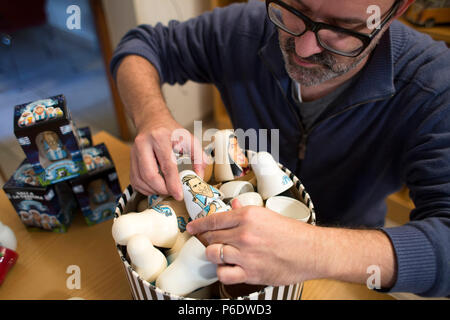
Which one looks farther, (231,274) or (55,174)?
(55,174)

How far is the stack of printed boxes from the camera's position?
24.2 inches

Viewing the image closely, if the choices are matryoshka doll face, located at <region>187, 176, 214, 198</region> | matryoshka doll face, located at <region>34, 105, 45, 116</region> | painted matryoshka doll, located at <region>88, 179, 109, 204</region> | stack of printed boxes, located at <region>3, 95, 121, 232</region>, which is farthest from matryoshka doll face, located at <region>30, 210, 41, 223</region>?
matryoshka doll face, located at <region>187, 176, 214, 198</region>

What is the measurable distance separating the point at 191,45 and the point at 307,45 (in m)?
0.44

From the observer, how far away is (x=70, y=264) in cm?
65

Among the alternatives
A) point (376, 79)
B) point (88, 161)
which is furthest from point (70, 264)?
point (376, 79)

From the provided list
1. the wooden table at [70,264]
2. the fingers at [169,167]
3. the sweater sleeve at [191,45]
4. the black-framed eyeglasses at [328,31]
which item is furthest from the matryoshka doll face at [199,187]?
the sweater sleeve at [191,45]

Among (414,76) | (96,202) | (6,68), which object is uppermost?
(6,68)

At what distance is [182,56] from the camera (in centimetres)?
100

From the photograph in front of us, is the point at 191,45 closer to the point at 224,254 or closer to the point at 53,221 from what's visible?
the point at 53,221

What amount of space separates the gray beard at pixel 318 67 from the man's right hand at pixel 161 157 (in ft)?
0.93

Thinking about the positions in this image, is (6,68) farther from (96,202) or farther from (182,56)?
(182,56)
